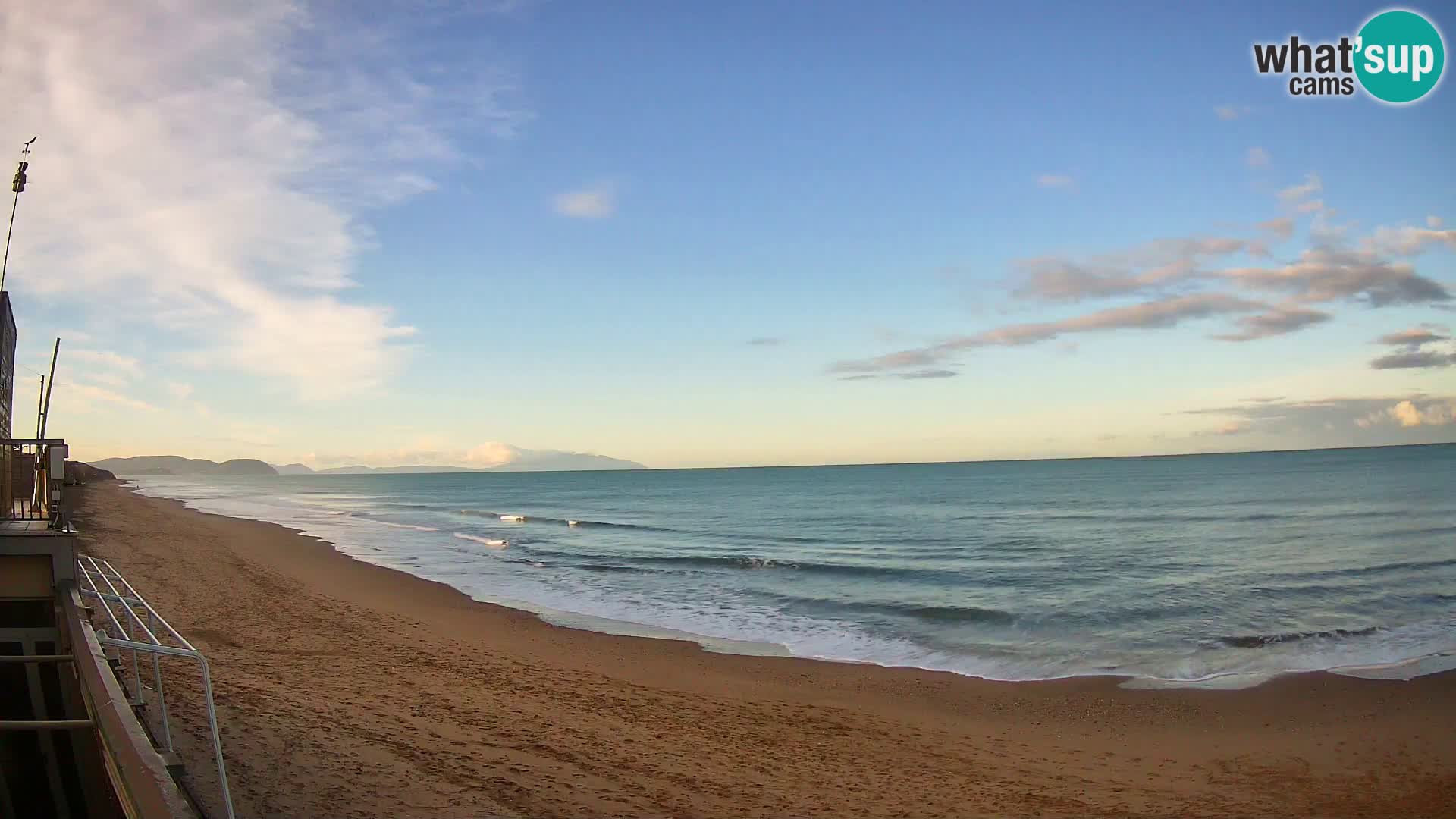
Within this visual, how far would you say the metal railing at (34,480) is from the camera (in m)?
10.2

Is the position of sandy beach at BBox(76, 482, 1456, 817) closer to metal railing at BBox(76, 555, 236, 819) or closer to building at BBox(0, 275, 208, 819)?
metal railing at BBox(76, 555, 236, 819)

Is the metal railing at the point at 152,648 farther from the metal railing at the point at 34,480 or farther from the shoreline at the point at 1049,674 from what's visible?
the shoreline at the point at 1049,674

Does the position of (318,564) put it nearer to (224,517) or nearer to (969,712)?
(969,712)

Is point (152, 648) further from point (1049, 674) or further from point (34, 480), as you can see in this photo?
point (1049, 674)

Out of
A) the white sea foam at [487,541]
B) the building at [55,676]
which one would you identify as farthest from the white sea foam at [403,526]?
the building at [55,676]

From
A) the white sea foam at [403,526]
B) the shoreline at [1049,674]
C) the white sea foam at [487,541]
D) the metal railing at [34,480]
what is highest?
the metal railing at [34,480]

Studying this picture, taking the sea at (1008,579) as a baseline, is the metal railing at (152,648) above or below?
above

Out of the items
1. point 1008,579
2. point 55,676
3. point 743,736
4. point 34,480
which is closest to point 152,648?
point 55,676

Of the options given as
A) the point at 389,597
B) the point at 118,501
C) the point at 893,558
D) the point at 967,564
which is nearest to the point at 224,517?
the point at 118,501

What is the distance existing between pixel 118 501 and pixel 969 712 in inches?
2298

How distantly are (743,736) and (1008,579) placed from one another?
1576cm

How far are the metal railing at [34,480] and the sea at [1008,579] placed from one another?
9251 millimetres

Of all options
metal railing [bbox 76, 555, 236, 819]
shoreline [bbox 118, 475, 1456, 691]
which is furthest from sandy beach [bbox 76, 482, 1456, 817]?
metal railing [bbox 76, 555, 236, 819]

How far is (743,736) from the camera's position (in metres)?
9.50
